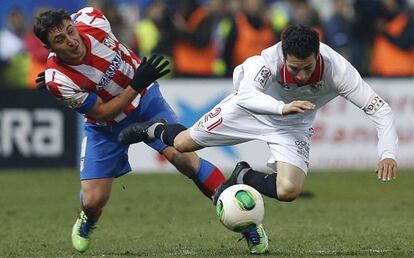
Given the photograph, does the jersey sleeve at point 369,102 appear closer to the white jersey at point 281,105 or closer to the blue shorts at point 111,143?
the white jersey at point 281,105

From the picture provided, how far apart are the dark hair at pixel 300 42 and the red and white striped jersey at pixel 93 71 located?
1785mm

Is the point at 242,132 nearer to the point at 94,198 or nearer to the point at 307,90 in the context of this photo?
the point at 307,90

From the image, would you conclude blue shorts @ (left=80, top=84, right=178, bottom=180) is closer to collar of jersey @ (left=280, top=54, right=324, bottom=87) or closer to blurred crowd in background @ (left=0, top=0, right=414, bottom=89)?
collar of jersey @ (left=280, top=54, right=324, bottom=87)

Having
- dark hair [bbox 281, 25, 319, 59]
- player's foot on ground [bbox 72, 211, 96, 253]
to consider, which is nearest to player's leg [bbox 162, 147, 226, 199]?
player's foot on ground [bbox 72, 211, 96, 253]

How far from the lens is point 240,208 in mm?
8844

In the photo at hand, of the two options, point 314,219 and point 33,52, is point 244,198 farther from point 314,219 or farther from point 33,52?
point 33,52

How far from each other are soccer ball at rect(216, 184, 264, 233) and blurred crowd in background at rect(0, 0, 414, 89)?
9.12 m

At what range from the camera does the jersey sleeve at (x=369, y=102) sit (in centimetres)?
859

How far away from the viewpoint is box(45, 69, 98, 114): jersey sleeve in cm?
951

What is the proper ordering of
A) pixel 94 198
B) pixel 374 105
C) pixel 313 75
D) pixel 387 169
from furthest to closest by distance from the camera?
1. pixel 94 198
2. pixel 313 75
3. pixel 374 105
4. pixel 387 169

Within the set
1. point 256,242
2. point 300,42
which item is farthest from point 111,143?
point 300,42

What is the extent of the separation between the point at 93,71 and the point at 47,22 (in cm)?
66

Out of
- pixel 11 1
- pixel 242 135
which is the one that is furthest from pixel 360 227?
pixel 11 1

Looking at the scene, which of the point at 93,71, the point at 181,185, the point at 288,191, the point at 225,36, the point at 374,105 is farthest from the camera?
the point at 225,36
